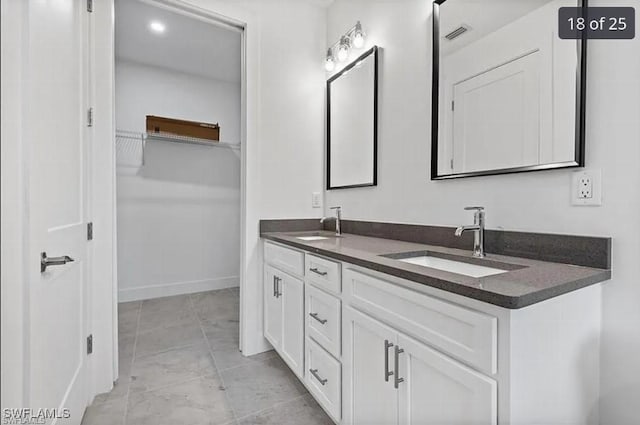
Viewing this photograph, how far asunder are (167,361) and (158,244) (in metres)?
1.73

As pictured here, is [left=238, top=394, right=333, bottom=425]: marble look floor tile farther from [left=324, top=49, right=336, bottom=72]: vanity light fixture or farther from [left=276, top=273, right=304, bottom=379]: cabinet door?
[left=324, top=49, right=336, bottom=72]: vanity light fixture

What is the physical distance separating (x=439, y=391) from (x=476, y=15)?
1544 millimetres

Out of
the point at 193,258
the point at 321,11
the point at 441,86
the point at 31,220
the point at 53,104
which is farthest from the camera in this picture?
the point at 193,258

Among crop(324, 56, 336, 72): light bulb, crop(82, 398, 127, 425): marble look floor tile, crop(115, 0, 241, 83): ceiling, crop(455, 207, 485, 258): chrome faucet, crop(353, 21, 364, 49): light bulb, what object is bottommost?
crop(82, 398, 127, 425): marble look floor tile

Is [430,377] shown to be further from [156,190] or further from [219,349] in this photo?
[156,190]

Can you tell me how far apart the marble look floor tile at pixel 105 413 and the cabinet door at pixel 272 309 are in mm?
857

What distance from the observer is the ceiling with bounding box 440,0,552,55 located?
4.03ft

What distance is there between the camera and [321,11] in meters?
2.48

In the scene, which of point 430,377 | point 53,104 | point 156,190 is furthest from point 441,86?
point 156,190

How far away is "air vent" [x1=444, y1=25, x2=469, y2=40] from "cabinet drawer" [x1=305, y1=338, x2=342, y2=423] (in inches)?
63.6

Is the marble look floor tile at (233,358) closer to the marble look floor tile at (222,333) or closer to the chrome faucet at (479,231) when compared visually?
the marble look floor tile at (222,333)

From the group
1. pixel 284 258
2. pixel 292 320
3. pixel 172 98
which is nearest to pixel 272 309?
pixel 292 320

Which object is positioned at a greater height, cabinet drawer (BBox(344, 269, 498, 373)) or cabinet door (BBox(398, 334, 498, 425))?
cabinet drawer (BBox(344, 269, 498, 373))

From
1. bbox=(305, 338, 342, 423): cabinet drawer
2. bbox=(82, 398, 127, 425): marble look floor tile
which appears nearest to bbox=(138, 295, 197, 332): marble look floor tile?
bbox=(82, 398, 127, 425): marble look floor tile
